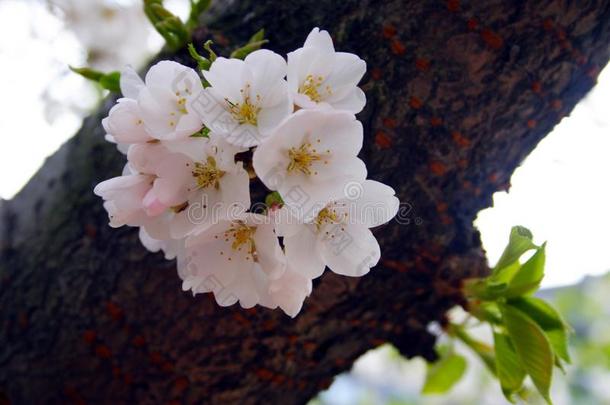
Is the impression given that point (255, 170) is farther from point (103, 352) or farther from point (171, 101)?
point (103, 352)

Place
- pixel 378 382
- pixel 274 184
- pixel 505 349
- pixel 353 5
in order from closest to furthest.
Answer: pixel 274 184, pixel 353 5, pixel 505 349, pixel 378 382

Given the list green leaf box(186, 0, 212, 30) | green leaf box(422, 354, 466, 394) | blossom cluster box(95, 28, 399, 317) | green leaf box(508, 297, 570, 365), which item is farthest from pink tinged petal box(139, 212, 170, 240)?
green leaf box(422, 354, 466, 394)

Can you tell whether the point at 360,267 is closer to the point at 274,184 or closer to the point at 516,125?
the point at 274,184

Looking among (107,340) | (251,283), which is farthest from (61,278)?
(251,283)

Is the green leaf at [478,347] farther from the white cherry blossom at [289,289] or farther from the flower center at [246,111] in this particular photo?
the flower center at [246,111]

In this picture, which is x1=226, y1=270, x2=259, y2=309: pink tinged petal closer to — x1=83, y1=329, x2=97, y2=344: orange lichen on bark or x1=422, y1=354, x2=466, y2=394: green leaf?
x1=83, y1=329, x2=97, y2=344: orange lichen on bark

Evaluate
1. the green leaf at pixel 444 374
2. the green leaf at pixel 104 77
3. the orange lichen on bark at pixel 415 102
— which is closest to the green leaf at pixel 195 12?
the green leaf at pixel 104 77

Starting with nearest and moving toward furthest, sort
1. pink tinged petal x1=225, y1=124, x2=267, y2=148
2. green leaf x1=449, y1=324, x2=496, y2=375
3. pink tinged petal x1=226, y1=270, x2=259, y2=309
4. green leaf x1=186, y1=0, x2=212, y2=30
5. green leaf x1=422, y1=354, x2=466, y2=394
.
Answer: pink tinged petal x1=225, y1=124, x2=267, y2=148 → pink tinged petal x1=226, y1=270, x2=259, y2=309 → green leaf x1=186, y1=0, x2=212, y2=30 → green leaf x1=449, y1=324, x2=496, y2=375 → green leaf x1=422, y1=354, x2=466, y2=394
